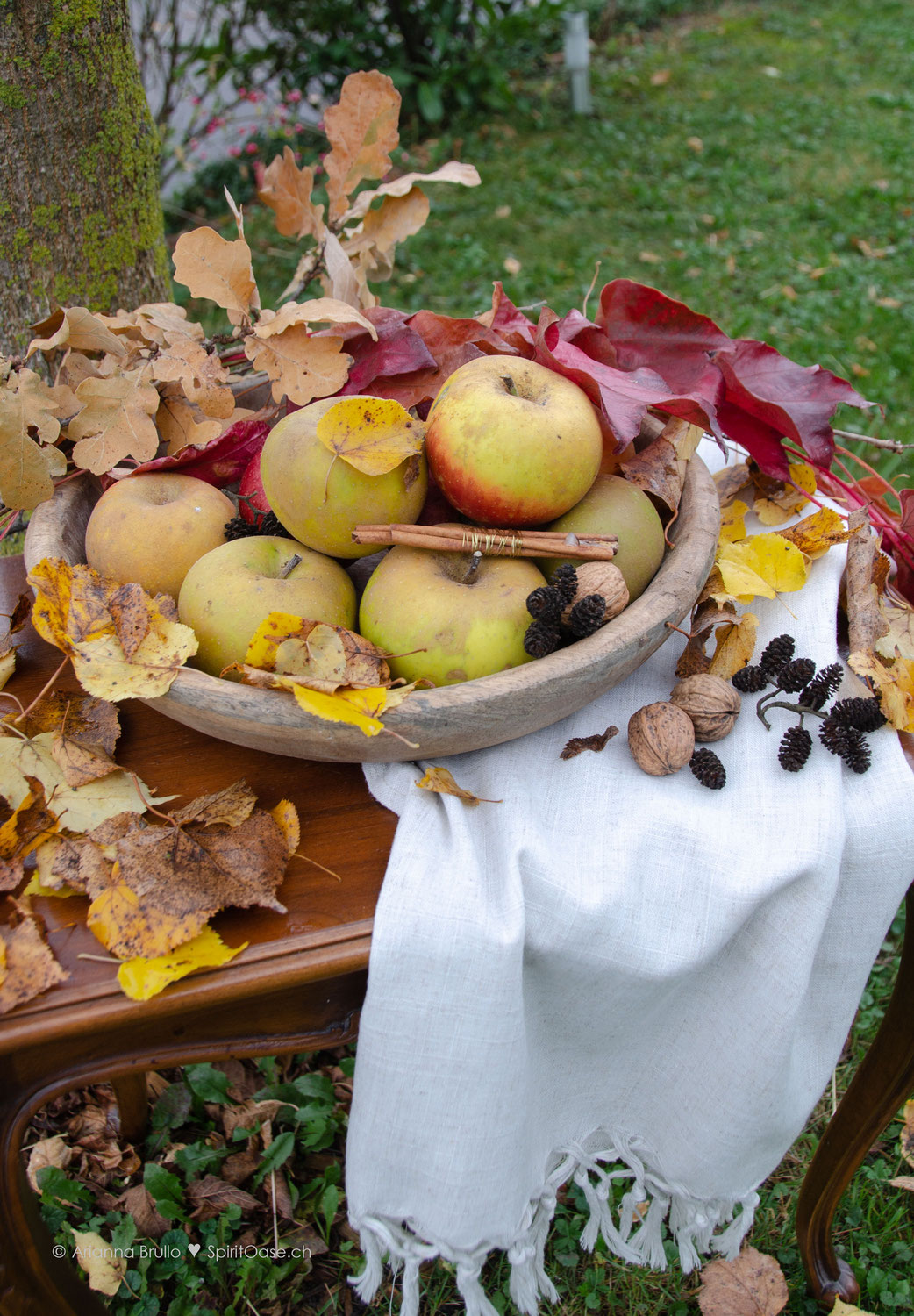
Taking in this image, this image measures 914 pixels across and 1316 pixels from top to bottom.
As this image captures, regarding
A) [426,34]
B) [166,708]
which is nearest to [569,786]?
[166,708]

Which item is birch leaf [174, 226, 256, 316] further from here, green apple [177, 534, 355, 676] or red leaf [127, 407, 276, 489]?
green apple [177, 534, 355, 676]

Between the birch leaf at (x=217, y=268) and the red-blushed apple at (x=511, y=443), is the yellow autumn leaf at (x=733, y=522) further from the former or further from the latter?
the birch leaf at (x=217, y=268)

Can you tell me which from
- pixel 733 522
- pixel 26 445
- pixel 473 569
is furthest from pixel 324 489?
pixel 733 522

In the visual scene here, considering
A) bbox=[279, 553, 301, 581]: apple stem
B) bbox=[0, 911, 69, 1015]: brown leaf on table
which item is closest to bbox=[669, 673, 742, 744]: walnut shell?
bbox=[279, 553, 301, 581]: apple stem

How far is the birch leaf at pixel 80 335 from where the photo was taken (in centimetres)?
125

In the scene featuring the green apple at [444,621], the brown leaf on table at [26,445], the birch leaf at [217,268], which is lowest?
the green apple at [444,621]

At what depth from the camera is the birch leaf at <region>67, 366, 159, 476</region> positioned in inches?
46.0

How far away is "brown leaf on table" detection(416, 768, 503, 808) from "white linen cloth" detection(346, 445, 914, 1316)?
0.6 inches

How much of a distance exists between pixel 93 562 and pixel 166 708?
9.7 inches

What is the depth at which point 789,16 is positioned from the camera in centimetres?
668

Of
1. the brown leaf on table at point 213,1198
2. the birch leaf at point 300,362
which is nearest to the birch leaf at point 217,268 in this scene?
the birch leaf at point 300,362

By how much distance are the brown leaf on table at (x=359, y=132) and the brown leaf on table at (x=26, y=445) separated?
60 cm

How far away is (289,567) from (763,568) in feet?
2.00

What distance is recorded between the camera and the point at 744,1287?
1.42m
